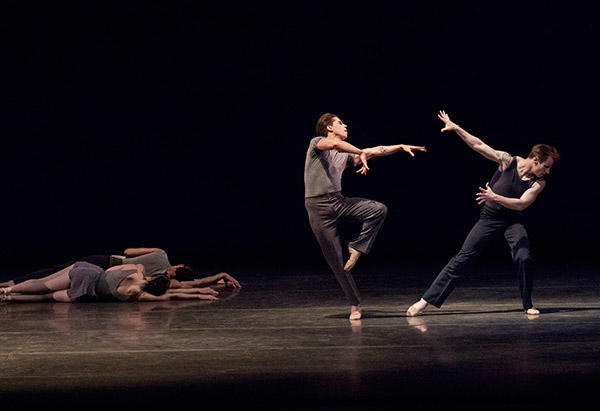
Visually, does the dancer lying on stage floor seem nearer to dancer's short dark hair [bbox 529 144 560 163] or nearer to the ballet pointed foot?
the ballet pointed foot

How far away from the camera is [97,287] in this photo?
6434 millimetres

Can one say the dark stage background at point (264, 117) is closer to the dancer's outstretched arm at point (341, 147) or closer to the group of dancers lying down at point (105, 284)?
the group of dancers lying down at point (105, 284)

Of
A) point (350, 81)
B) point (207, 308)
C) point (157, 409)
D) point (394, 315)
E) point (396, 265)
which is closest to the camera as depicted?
point (157, 409)

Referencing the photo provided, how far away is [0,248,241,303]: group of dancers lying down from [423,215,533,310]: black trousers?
1.87 m

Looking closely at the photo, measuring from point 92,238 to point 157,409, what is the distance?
6744 millimetres

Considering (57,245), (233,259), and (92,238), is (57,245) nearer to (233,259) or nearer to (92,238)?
(92,238)

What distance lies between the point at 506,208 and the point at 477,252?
12.9 inches

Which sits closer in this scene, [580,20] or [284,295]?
[284,295]

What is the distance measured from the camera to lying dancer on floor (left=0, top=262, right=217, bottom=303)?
6422 mm

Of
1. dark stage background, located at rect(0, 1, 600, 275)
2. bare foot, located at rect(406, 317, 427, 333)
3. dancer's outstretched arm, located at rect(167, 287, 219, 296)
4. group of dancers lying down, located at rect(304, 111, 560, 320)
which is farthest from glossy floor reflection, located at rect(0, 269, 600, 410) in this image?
dark stage background, located at rect(0, 1, 600, 275)

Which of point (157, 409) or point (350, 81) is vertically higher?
point (350, 81)

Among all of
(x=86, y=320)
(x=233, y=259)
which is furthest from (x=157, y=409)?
(x=233, y=259)

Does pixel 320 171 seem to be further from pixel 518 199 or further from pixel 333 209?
pixel 518 199

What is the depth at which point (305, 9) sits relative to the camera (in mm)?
9398
